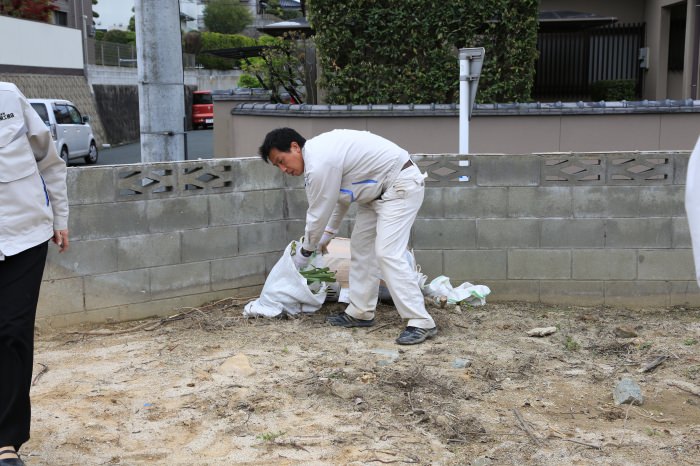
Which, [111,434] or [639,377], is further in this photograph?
[639,377]

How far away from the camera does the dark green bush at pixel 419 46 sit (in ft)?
27.9

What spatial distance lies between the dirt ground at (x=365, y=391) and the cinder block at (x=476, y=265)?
1.12 feet

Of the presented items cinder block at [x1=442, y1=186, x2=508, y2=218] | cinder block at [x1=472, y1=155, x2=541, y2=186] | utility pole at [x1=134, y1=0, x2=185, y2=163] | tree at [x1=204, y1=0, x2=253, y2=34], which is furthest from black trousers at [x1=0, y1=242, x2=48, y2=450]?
tree at [x1=204, y1=0, x2=253, y2=34]

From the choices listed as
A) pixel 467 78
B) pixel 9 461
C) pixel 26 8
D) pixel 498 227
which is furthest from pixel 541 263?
pixel 26 8

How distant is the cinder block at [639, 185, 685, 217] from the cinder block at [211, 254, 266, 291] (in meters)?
2.92

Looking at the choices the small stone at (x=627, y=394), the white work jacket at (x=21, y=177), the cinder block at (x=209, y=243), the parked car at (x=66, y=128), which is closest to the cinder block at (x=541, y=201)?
the small stone at (x=627, y=394)

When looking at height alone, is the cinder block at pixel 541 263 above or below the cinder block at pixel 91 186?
below

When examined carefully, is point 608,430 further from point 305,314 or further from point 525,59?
point 525,59

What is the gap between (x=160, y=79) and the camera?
613 cm

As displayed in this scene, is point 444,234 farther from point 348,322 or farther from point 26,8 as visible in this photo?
point 26,8

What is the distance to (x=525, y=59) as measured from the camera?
8672 mm

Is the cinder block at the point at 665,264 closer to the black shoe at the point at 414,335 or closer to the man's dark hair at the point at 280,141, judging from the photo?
the black shoe at the point at 414,335

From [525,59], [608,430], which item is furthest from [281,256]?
[525,59]

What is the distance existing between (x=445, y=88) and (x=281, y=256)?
3426mm
